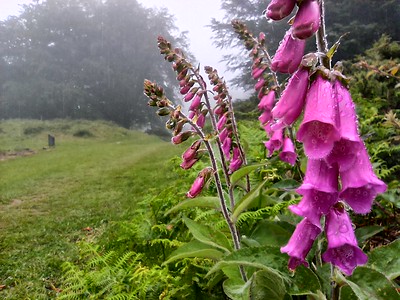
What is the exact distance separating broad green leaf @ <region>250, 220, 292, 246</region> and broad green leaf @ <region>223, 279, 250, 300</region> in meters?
0.24

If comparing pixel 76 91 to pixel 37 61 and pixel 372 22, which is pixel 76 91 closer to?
pixel 37 61

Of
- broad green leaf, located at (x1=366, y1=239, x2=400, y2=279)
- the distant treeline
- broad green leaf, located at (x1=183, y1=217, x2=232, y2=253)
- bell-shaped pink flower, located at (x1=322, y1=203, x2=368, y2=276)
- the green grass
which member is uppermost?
the distant treeline

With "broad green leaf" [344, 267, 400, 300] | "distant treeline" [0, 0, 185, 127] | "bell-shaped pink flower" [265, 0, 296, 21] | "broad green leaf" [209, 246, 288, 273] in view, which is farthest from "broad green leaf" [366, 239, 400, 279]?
"distant treeline" [0, 0, 185, 127]

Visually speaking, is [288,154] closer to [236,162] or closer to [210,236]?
[236,162]

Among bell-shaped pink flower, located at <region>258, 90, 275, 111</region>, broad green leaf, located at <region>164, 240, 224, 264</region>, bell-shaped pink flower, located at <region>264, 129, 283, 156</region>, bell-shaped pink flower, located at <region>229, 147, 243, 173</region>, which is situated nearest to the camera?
broad green leaf, located at <region>164, 240, 224, 264</region>

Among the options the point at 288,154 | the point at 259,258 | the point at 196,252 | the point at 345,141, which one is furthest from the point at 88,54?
the point at 345,141

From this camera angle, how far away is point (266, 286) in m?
1.03

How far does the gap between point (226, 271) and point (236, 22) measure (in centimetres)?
165

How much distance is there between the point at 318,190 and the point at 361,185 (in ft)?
0.28

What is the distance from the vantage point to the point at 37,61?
3378 cm

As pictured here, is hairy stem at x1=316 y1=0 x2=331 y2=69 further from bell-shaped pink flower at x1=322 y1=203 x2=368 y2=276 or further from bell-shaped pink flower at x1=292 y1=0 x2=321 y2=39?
bell-shaped pink flower at x1=322 y1=203 x2=368 y2=276

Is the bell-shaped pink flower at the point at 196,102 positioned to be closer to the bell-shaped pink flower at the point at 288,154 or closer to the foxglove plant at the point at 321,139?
the bell-shaped pink flower at the point at 288,154

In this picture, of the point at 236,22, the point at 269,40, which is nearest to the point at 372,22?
the point at 269,40

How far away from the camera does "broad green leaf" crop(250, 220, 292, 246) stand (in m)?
1.50
